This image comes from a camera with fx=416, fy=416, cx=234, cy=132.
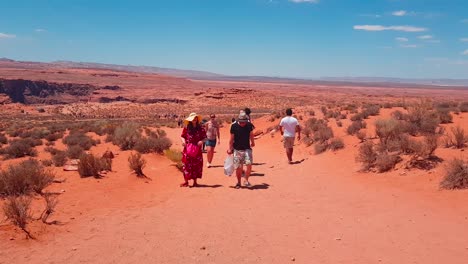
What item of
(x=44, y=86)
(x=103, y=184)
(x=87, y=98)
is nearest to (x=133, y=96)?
(x=87, y=98)

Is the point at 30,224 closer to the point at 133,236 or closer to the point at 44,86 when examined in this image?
the point at 133,236

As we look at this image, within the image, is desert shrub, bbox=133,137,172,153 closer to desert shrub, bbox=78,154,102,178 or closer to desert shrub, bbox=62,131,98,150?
desert shrub, bbox=62,131,98,150

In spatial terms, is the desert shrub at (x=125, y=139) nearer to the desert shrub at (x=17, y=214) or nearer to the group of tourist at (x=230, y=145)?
the group of tourist at (x=230, y=145)

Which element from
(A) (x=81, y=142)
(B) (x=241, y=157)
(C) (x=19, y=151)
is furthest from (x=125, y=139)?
(B) (x=241, y=157)

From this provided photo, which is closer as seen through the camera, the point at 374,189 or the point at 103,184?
the point at 374,189

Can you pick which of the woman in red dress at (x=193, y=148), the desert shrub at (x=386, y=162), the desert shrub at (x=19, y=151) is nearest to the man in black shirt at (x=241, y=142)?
the woman in red dress at (x=193, y=148)

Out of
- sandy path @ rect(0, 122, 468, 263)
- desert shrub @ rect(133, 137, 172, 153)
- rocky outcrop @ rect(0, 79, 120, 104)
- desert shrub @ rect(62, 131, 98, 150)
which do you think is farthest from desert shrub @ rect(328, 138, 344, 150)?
rocky outcrop @ rect(0, 79, 120, 104)

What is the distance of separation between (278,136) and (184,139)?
1325cm

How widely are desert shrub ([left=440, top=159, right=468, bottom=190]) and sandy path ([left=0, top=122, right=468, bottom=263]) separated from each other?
0.92 feet

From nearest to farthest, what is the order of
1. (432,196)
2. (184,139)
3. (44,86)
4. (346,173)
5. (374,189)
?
(432,196), (374,189), (184,139), (346,173), (44,86)

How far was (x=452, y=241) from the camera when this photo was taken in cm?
602

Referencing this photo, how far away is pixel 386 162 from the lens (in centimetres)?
1088

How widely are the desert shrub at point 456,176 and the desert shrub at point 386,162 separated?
2123mm

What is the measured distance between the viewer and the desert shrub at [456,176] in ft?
27.8
